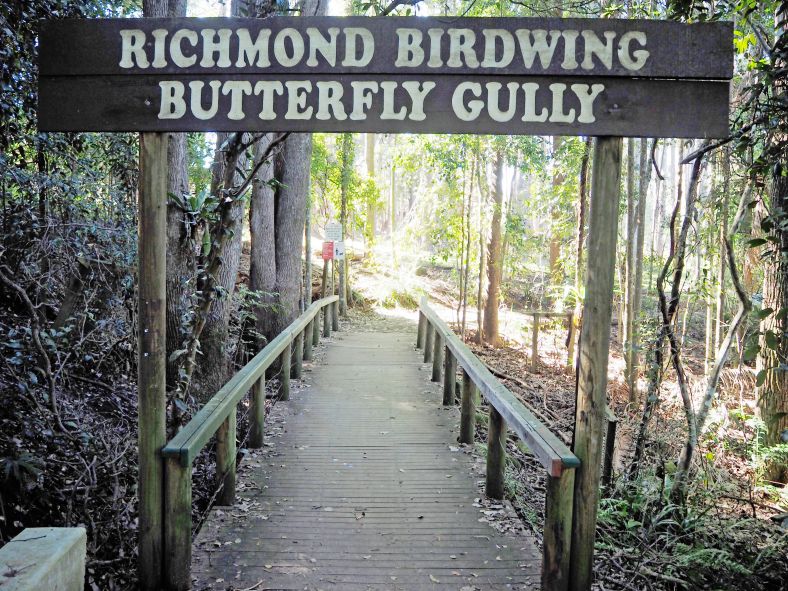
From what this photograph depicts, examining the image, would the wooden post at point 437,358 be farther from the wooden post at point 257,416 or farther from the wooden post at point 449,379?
the wooden post at point 257,416

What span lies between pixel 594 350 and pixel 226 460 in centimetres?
276

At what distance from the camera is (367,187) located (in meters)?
22.0

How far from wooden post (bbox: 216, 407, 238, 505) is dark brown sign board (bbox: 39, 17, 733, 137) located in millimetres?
2273

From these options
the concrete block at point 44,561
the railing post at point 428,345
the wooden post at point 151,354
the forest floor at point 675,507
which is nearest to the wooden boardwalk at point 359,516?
the wooden post at point 151,354

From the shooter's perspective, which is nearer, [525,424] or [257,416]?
[525,424]

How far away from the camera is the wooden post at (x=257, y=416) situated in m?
6.02

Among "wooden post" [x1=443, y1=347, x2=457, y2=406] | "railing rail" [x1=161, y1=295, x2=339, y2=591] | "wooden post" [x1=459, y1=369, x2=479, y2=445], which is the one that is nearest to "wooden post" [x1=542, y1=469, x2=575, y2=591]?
"railing rail" [x1=161, y1=295, x2=339, y2=591]

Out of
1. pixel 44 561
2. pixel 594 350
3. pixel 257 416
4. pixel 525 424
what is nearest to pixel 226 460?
pixel 257 416

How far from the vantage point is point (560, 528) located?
350cm

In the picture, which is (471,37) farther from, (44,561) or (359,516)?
(359,516)

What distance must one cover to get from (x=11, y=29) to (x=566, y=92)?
4.20m

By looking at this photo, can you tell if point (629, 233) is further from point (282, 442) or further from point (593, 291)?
point (593, 291)

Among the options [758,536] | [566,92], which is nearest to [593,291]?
[566,92]

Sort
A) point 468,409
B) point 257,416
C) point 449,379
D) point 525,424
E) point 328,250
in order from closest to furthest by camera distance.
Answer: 1. point 525,424
2. point 257,416
3. point 468,409
4. point 449,379
5. point 328,250
